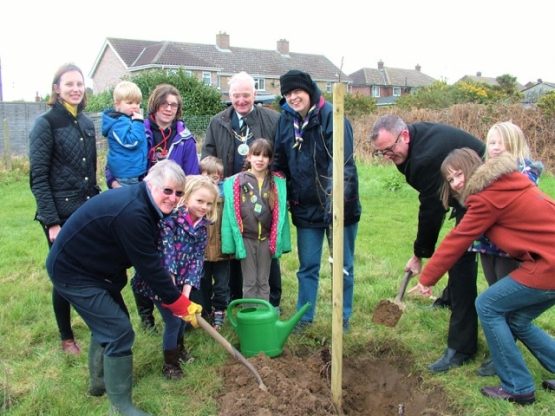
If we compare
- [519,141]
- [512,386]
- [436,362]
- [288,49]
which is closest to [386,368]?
[436,362]

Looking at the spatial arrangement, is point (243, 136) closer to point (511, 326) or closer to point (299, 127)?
point (299, 127)

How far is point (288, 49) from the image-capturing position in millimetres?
53094

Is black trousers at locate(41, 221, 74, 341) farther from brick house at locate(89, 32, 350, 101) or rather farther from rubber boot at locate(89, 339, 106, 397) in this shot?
brick house at locate(89, 32, 350, 101)

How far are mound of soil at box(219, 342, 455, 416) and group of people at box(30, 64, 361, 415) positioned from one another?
1.76ft

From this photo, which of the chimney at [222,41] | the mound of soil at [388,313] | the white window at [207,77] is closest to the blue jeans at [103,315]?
the mound of soil at [388,313]

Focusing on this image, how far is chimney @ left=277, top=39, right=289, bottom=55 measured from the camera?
52469mm

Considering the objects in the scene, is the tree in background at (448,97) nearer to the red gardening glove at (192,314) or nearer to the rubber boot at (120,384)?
the red gardening glove at (192,314)

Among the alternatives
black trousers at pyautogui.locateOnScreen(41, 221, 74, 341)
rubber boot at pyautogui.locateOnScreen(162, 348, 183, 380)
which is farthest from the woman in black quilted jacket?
rubber boot at pyautogui.locateOnScreen(162, 348, 183, 380)

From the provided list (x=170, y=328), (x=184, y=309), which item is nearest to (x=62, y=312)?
(x=170, y=328)

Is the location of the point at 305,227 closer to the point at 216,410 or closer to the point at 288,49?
the point at 216,410

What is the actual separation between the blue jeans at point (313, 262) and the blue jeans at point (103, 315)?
5.70 feet

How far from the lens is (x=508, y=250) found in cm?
323

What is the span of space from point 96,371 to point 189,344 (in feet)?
2.88

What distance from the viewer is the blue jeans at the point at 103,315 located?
10.5ft
